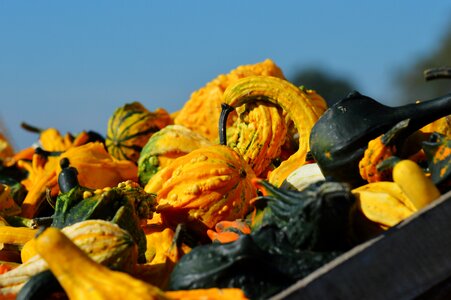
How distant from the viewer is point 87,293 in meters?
2.25

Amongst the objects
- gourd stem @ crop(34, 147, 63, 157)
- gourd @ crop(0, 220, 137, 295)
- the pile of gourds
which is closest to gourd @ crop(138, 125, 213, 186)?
the pile of gourds

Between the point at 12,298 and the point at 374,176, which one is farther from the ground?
the point at 374,176

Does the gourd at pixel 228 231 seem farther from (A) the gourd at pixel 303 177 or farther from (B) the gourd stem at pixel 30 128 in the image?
(B) the gourd stem at pixel 30 128

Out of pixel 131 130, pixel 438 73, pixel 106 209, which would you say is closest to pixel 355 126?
pixel 438 73

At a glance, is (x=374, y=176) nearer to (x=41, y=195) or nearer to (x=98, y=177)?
(x=98, y=177)

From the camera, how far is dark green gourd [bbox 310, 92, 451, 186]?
9.54 ft

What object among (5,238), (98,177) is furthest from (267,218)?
(98,177)

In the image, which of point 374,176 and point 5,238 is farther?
point 5,238

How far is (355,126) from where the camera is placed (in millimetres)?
2930

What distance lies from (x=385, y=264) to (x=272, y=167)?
1824 millimetres

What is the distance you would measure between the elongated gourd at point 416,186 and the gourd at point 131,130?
296 cm

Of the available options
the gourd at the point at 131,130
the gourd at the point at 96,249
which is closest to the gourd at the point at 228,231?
the gourd at the point at 96,249

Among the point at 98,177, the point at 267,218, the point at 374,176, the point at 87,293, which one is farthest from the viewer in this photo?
the point at 98,177

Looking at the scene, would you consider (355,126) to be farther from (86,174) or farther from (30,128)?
(30,128)
